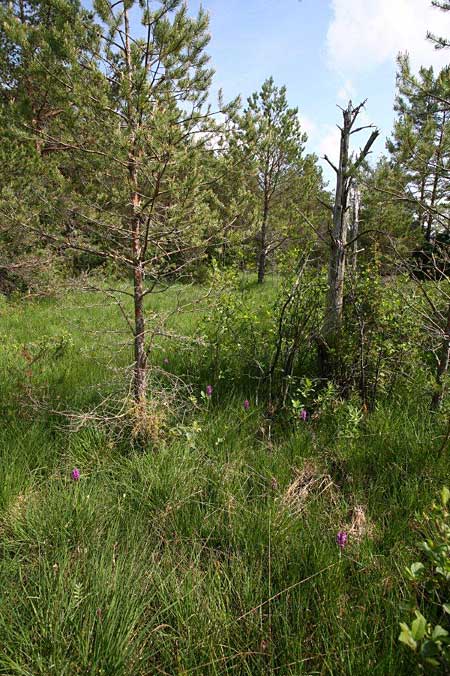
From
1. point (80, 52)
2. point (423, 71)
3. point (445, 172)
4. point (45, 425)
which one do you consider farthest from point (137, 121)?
point (45, 425)

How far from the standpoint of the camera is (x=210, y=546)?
80.0 inches

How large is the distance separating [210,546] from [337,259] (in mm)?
2908

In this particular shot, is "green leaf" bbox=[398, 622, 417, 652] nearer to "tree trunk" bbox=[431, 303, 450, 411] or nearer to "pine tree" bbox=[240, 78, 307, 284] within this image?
"tree trunk" bbox=[431, 303, 450, 411]

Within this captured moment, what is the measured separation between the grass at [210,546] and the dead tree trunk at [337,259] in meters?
0.74

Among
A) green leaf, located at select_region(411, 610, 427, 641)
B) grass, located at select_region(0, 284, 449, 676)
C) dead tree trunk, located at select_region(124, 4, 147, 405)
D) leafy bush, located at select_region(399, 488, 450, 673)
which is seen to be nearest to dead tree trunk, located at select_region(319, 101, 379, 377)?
grass, located at select_region(0, 284, 449, 676)

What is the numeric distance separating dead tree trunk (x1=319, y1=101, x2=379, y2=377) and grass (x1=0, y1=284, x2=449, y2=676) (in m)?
0.74

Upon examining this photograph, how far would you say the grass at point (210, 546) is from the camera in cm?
144

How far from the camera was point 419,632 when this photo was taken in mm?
1127

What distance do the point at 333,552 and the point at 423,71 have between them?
10.1 feet

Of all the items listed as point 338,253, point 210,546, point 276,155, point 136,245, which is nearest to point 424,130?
point 338,253

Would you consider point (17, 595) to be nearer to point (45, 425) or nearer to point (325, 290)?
point (45, 425)

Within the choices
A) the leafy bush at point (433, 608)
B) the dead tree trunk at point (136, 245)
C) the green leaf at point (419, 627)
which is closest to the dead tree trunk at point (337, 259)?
the dead tree trunk at point (136, 245)

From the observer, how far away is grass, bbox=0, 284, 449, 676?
56.6 inches

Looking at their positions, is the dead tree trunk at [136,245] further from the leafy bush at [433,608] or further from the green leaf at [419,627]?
the green leaf at [419,627]
